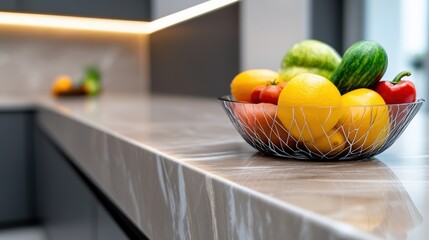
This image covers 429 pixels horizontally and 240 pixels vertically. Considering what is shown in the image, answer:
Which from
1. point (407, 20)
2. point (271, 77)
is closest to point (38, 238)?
point (271, 77)

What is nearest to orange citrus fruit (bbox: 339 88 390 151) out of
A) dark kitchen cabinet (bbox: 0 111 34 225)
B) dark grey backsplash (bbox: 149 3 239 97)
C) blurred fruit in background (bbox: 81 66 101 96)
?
dark grey backsplash (bbox: 149 3 239 97)

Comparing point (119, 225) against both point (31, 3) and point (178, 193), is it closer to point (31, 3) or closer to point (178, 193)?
point (178, 193)

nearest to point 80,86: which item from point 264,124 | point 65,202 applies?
point 65,202

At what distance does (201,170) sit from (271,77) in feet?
0.74

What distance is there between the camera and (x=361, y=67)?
61 cm

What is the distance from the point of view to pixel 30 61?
326cm

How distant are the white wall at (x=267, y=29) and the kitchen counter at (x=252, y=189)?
4.02 feet

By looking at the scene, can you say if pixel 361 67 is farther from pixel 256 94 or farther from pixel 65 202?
pixel 65 202

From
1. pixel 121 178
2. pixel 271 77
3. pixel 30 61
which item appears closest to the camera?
pixel 271 77

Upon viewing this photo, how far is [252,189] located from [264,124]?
0.58ft

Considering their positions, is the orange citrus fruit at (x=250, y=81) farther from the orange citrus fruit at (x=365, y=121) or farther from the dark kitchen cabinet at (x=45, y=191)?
the dark kitchen cabinet at (x=45, y=191)

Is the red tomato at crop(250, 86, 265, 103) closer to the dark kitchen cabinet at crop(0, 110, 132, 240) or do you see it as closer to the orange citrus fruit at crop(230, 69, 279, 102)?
the orange citrus fruit at crop(230, 69, 279, 102)

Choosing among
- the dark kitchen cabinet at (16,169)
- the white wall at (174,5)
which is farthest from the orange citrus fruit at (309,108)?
the dark kitchen cabinet at (16,169)

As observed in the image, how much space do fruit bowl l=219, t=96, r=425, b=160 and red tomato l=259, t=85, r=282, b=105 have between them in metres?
0.03
